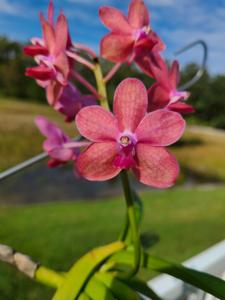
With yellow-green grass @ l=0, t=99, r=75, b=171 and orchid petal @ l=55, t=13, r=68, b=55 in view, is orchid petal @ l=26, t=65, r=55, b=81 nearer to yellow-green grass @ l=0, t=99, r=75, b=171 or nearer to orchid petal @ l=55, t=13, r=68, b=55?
orchid petal @ l=55, t=13, r=68, b=55

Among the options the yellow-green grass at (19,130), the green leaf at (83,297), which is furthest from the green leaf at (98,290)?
the yellow-green grass at (19,130)

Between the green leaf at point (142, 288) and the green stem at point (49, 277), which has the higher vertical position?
the green stem at point (49, 277)

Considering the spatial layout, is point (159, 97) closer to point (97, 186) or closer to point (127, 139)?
point (127, 139)

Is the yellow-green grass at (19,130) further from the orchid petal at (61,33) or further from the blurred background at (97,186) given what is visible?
the orchid petal at (61,33)

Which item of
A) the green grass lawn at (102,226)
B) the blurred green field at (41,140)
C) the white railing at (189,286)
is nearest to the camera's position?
the white railing at (189,286)

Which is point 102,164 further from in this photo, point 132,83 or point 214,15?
point 214,15

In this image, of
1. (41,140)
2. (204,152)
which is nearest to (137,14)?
(41,140)

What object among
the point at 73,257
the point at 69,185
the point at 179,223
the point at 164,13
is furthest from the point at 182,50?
the point at 69,185
